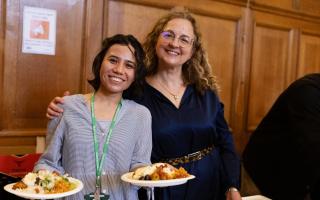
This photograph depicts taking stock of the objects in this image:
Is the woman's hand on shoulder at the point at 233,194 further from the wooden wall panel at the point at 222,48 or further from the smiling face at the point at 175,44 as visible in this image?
the wooden wall panel at the point at 222,48

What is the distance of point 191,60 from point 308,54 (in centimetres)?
196

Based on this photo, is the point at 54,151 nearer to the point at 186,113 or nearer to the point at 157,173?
the point at 157,173

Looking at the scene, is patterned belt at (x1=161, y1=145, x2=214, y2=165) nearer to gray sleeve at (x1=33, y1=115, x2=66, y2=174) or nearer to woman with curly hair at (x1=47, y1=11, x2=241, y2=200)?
woman with curly hair at (x1=47, y1=11, x2=241, y2=200)

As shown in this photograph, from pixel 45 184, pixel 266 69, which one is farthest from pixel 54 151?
pixel 266 69

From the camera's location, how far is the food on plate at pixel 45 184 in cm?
119

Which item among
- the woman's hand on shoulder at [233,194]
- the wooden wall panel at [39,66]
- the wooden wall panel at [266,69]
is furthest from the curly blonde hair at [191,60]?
the wooden wall panel at [266,69]

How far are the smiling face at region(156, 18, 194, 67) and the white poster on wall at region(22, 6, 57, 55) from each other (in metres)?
0.77

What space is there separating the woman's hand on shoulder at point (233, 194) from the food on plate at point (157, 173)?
0.45 m

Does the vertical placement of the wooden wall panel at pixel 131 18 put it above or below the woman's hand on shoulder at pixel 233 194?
above

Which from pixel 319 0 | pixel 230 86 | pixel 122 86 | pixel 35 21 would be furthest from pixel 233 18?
pixel 122 86

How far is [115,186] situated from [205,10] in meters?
1.72

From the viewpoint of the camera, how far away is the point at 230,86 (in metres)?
3.02

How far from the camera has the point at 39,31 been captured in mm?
2135

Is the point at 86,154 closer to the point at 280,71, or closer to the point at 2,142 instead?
the point at 2,142
